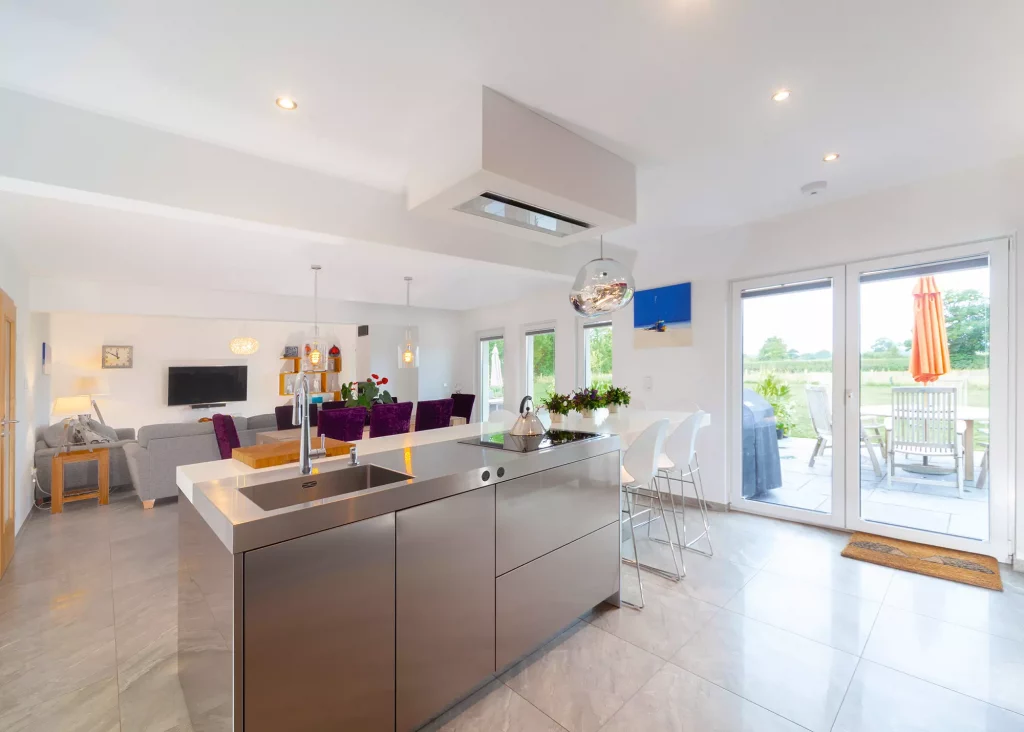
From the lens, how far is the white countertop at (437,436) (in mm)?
1710

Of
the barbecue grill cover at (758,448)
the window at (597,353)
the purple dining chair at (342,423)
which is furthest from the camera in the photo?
the window at (597,353)

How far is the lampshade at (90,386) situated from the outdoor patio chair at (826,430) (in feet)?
29.7

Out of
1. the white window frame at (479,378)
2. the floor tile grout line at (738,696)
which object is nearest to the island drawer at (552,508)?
the floor tile grout line at (738,696)

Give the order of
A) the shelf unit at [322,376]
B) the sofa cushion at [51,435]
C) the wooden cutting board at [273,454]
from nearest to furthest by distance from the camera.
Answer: the wooden cutting board at [273,454]
the sofa cushion at [51,435]
the shelf unit at [322,376]

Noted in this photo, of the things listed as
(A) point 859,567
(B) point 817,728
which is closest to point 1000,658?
(A) point 859,567

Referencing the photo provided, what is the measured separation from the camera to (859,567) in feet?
9.71

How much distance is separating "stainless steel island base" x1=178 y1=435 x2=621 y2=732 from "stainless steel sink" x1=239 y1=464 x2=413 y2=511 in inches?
1.8

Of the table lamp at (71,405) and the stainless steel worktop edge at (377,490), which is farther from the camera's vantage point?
the table lamp at (71,405)

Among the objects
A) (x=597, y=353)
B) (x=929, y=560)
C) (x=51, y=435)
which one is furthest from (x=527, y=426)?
(x=51, y=435)

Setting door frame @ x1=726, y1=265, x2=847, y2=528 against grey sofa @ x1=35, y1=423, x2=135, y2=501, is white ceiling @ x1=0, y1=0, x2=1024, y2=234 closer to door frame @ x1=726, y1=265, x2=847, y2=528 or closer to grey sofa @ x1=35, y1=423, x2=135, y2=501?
door frame @ x1=726, y1=265, x2=847, y2=528

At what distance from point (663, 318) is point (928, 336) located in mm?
1931

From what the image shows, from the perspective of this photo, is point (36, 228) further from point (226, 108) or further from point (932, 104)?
point (932, 104)

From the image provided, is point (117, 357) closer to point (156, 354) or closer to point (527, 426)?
point (156, 354)

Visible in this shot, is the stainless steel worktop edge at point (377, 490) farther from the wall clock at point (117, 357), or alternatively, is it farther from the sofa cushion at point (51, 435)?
the wall clock at point (117, 357)
